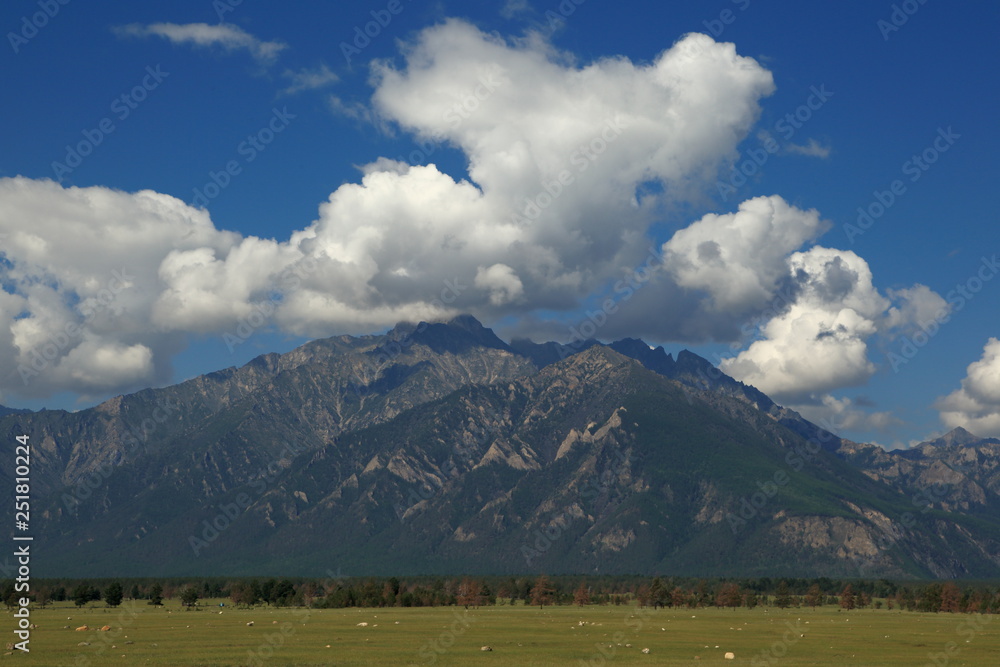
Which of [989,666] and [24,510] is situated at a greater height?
[24,510]

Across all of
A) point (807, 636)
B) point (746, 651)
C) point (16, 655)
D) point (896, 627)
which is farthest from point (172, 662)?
point (896, 627)

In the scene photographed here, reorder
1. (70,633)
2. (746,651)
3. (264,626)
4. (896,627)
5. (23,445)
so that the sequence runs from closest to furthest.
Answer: (23,445) → (746,651) → (70,633) → (264,626) → (896,627)

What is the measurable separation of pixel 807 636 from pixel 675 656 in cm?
4659

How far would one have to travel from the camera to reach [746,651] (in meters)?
114

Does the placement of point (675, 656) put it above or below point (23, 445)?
below

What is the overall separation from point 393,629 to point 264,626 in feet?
79.7

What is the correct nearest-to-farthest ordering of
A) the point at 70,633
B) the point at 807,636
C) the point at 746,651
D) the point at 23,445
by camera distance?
1. the point at 23,445
2. the point at 746,651
3. the point at 70,633
4. the point at 807,636

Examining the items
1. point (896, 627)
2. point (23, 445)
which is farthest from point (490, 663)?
point (896, 627)

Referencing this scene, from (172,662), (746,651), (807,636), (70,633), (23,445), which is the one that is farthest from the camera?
(807,636)

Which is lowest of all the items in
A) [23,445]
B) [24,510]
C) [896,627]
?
[896,627]

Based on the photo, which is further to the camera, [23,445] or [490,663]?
[23,445]

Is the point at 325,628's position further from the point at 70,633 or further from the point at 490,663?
the point at 490,663

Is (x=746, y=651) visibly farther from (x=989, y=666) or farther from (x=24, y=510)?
(x=24, y=510)

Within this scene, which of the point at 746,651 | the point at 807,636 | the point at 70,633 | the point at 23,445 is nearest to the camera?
Answer: the point at 23,445
